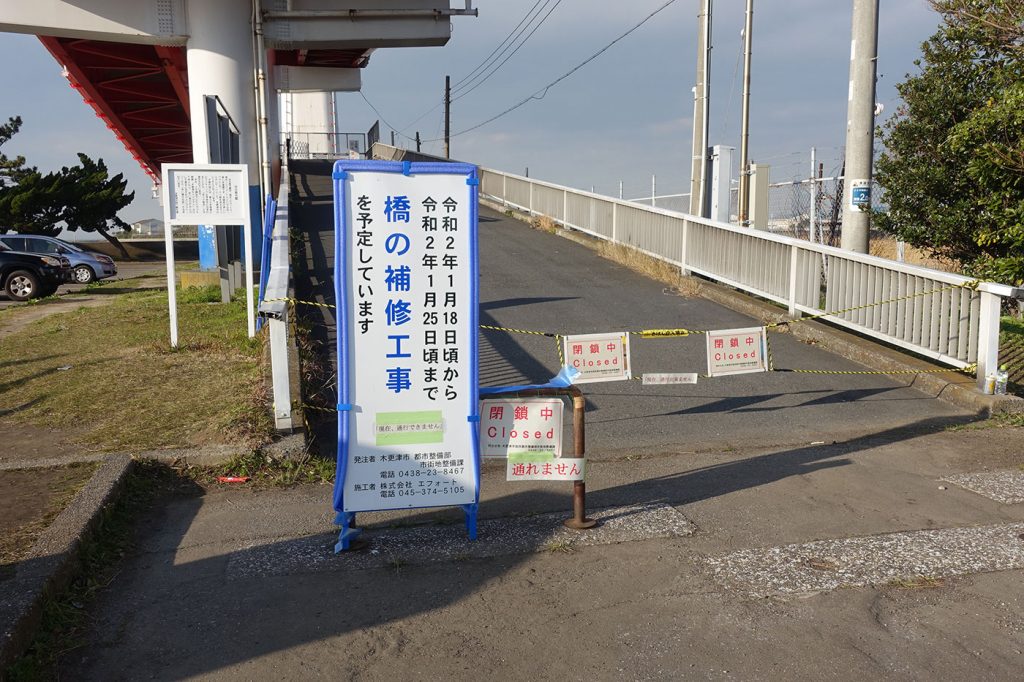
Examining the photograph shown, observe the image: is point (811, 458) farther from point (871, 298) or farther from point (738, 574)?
point (871, 298)

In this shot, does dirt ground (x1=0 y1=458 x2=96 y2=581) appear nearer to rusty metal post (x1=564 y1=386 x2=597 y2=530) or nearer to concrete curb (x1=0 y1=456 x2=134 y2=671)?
concrete curb (x1=0 y1=456 x2=134 y2=671)

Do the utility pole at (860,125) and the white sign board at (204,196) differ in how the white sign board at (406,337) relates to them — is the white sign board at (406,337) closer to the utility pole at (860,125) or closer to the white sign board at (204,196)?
the white sign board at (204,196)

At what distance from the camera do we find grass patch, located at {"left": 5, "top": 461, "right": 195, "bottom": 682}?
4.00 m

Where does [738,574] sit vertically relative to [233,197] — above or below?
below

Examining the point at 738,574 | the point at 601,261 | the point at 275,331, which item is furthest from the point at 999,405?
the point at 601,261

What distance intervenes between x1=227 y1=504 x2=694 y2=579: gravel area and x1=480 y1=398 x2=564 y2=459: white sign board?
511mm

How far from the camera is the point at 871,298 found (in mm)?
10531

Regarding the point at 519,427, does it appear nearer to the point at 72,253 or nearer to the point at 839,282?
the point at 839,282

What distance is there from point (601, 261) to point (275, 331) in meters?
12.4

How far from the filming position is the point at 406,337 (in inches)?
210

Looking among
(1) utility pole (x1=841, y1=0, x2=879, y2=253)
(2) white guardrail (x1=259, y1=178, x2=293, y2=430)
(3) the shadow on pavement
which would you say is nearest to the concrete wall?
(1) utility pole (x1=841, y1=0, x2=879, y2=253)

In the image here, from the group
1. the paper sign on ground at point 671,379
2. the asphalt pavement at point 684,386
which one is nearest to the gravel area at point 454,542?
the paper sign on ground at point 671,379

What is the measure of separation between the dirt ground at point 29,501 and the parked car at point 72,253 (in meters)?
17.5

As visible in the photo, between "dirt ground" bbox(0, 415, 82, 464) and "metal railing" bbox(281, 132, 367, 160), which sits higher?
"metal railing" bbox(281, 132, 367, 160)
